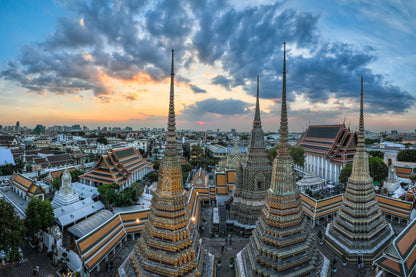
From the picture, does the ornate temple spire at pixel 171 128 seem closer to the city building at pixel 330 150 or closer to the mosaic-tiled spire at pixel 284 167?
the mosaic-tiled spire at pixel 284 167

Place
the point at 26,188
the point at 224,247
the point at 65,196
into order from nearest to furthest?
the point at 224,247
the point at 65,196
the point at 26,188

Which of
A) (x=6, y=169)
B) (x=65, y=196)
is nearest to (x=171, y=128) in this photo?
(x=65, y=196)

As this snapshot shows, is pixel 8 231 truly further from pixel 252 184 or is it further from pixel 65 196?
pixel 252 184

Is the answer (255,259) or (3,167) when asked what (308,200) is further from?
(3,167)

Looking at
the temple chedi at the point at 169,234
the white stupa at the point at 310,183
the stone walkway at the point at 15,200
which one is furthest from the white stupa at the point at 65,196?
the white stupa at the point at 310,183

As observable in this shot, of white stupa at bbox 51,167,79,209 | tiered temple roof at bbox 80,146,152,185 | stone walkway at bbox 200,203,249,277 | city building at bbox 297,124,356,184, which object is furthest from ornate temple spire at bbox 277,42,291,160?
city building at bbox 297,124,356,184

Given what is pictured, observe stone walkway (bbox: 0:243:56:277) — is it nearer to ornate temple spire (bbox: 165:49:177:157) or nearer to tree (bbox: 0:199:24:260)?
tree (bbox: 0:199:24:260)

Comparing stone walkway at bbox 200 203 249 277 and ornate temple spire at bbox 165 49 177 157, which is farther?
stone walkway at bbox 200 203 249 277
